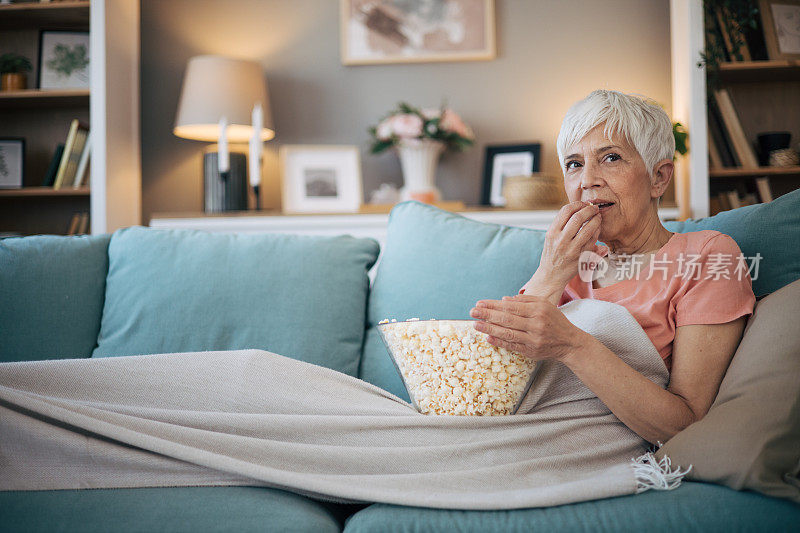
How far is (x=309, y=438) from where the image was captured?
1.11 meters

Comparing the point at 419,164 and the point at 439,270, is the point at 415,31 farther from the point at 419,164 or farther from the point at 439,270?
the point at 439,270

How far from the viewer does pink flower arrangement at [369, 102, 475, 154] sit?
300cm

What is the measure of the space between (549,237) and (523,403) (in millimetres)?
346

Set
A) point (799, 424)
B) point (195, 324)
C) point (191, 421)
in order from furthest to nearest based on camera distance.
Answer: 1. point (195, 324)
2. point (191, 421)
3. point (799, 424)

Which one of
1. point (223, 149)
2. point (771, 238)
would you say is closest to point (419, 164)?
point (223, 149)

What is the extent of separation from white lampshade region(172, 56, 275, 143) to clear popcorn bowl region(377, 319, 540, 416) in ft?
7.05

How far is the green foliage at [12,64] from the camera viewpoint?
3.15m

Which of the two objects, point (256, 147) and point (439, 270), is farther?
point (256, 147)

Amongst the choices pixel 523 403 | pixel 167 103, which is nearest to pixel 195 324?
pixel 523 403

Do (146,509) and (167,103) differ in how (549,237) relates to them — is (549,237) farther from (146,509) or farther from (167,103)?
(167,103)

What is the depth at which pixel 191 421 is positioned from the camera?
1.11 metres

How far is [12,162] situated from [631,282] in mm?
3150

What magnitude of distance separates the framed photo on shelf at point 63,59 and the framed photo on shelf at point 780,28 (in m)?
3.22

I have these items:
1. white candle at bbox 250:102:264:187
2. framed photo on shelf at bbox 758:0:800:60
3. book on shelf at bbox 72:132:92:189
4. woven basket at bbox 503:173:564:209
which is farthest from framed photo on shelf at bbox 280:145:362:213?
framed photo on shelf at bbox 758:0:800:60
